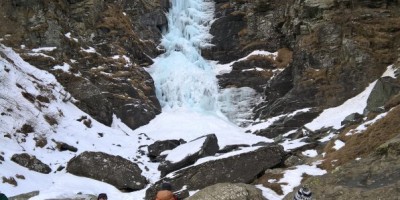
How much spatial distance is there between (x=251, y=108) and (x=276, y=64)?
255 inches

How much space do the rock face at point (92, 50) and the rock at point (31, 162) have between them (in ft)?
36.6

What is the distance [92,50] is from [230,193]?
30.2 metres

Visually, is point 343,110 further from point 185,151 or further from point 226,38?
point 226,38

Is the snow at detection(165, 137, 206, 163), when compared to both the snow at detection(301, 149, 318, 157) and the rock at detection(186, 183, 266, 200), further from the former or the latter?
the rock at detection(186, 183, 266, 200)

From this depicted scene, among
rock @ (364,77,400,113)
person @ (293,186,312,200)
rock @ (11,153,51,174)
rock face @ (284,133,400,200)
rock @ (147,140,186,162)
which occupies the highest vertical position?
person @ (293,186,312,200)

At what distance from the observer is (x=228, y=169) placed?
62.7 feet

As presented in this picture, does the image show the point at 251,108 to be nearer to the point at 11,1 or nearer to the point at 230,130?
the point at 230,130

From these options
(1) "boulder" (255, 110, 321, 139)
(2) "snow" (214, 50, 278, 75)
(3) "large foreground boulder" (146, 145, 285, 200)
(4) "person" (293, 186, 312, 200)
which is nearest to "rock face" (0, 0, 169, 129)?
(2) "snow" (214, 50, 278, 75)

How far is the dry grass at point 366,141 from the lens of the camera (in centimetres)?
1585

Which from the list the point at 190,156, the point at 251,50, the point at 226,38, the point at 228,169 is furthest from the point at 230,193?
the point at 226,38

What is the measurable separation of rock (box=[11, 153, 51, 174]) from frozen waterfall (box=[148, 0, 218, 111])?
62.6ft

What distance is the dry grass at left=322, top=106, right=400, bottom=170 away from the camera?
15852 millimetres

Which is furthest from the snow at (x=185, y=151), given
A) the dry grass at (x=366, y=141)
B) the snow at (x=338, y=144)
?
the dry grass at (x=366, y=141)

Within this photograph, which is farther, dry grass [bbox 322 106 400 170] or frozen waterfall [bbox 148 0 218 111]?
frozen waterfall [bbox 148 0 218 111]
